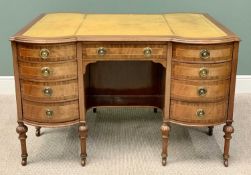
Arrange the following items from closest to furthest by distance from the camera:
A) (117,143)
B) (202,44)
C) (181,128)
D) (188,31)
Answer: (202,44), (188,31), (117,143), (181,128)

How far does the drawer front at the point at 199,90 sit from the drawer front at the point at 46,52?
1.82 feet

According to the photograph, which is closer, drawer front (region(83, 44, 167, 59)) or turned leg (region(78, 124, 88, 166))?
drawer front (region(83, 44, 167, 59))

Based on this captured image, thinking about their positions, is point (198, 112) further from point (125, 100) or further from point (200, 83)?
point (125, 100)

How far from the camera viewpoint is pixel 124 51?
199 cm

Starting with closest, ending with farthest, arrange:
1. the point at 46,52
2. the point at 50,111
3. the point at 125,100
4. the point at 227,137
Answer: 1. the point at 46,52
2. the point at 50,111
3. the point at 227,137
4. the point at 125,100

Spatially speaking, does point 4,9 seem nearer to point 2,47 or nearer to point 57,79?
point 2,47

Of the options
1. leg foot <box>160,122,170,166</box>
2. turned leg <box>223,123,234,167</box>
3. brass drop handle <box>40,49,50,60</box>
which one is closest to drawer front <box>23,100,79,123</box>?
brass drop handle <box>40,49,50,60</box>

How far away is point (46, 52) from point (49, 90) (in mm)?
201

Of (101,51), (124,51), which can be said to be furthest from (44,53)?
(124,51)

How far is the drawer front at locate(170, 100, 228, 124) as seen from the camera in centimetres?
206

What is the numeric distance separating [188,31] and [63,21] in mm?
738

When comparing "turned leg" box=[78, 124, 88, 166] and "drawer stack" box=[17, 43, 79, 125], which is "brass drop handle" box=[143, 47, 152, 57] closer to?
"drawer stack" box=[17, 43, 79, 125]

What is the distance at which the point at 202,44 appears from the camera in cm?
192

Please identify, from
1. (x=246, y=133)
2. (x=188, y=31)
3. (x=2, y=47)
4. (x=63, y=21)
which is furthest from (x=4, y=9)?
(x=246, y=133)
